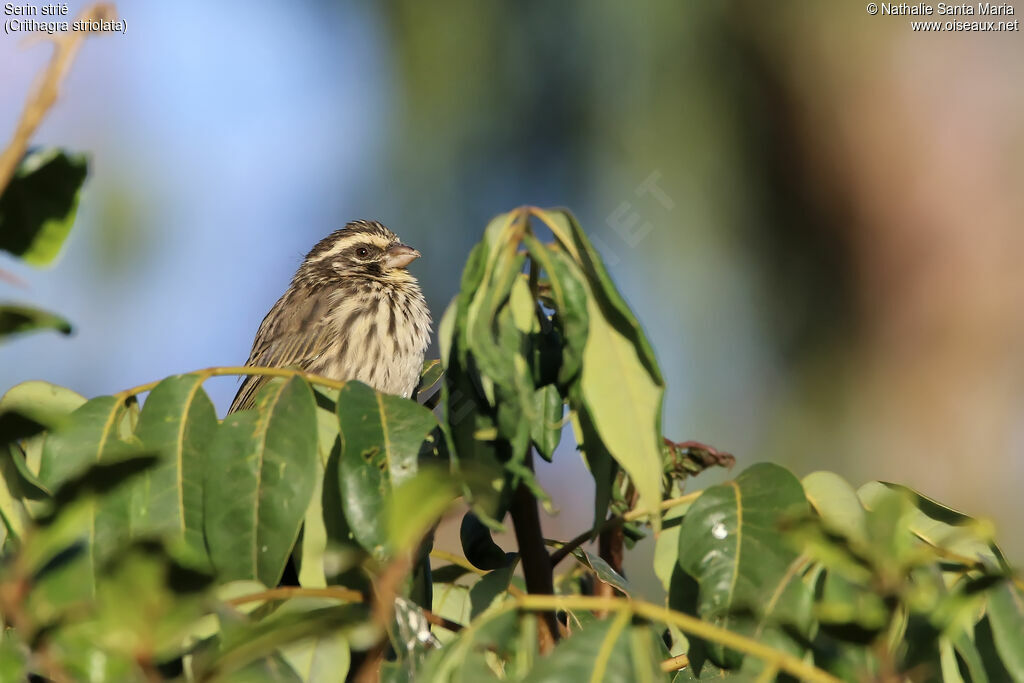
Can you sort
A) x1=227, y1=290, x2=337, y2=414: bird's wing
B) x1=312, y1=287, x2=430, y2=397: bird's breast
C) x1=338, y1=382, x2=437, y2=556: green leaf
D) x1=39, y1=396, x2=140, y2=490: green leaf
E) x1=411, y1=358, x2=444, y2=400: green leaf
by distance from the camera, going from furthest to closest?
1. x1=227, y1=290, x2=337, y2=414: bird's wing
2. x1=312, y1=287, x2=430, y2=397: bird's breast
3. x1=411, y1=358, x2=444, y2=400: green leaf
4. x1=39, y1=396, x2=140, y2=490: green leaf
5. x1=338, y1=382, x2=437, y2=556: green leaf

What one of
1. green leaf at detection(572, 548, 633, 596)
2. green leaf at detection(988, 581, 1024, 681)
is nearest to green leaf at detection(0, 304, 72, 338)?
green leaf at detection(988, 581, 1024, 681)

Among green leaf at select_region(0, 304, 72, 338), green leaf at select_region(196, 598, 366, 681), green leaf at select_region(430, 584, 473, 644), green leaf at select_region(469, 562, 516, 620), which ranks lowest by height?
green leaf at select_region(430, 584, 473, 644)

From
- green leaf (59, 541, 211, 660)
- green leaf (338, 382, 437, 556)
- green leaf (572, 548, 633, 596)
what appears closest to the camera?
green leaf (59, 541, 211, 660)

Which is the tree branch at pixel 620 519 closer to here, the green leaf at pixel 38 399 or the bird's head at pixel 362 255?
the green leaf at pixel 38 399

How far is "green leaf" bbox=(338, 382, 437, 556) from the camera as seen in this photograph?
152cm

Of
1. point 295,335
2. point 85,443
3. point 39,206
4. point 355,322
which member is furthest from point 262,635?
point 295,335

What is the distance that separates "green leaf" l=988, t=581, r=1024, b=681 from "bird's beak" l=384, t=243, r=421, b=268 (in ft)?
16.0

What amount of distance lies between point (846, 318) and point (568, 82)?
2.70 meters

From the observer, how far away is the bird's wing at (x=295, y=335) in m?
5.47

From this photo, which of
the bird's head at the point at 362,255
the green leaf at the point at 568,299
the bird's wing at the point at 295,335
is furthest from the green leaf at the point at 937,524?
the bird's head at the point at 362,255

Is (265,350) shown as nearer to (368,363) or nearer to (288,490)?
(368,363)

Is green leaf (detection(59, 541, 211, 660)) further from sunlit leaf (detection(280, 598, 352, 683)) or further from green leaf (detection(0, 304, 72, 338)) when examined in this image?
sunlit leaf (detection(280, 598, 352, 683))

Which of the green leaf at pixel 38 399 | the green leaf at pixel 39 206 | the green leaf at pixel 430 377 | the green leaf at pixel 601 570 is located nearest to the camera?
the green leaf at pixel 39 206

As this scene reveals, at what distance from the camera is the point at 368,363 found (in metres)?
→ 5.23
